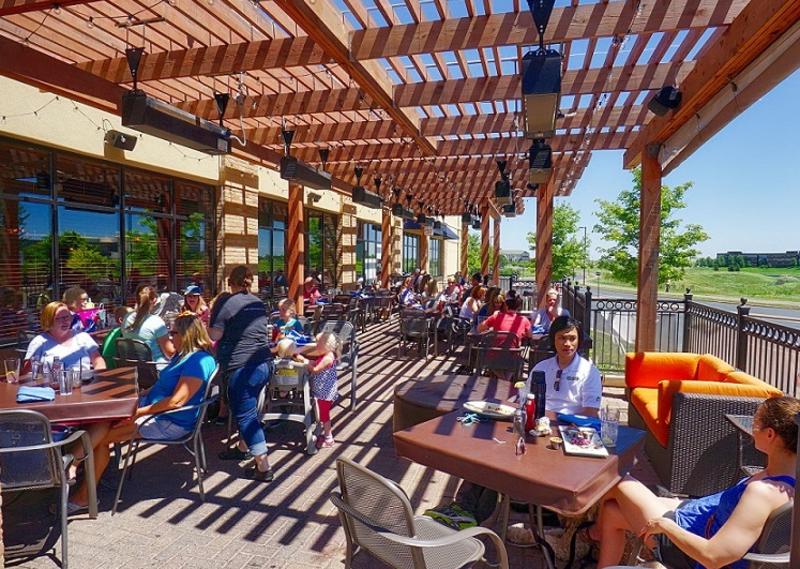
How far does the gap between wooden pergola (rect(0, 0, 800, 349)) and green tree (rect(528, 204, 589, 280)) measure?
16349mm

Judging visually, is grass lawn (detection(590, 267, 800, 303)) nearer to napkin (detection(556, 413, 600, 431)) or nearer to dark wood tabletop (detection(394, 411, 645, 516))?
napkin (detection(556, 413, 600, 431))

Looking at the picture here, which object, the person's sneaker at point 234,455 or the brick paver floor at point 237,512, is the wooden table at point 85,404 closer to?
the brick paver floor at point 237,512

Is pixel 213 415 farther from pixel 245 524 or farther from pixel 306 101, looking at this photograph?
pixel 306 101

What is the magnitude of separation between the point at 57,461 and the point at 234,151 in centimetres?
720

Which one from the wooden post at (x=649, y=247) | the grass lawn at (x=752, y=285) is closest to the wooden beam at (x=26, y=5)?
the wooden post at (x=649, y=247)

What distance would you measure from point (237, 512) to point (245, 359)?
3.56ft

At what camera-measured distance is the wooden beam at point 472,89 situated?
17.6ft

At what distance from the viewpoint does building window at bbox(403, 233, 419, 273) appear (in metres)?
24.0

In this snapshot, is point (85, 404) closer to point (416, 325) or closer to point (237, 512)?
point (237, 512)

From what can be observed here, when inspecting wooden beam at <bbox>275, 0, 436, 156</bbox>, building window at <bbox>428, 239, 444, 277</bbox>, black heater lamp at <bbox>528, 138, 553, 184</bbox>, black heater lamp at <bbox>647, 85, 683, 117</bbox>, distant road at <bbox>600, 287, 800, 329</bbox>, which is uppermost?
wooden beam at <bbox>275, 0, 436, 156</bbox>

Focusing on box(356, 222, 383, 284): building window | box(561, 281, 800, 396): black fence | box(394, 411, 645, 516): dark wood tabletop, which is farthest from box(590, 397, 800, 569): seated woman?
box(356, 222, 383, 284): building window

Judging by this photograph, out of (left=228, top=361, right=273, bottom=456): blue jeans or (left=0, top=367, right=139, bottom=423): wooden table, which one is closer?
(left=0, top=367, right=139, bottom=423): wooden table

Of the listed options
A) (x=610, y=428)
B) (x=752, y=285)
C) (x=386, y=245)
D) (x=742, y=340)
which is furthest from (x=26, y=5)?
(x=752, y=285)

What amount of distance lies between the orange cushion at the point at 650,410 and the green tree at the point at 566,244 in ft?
62.9
